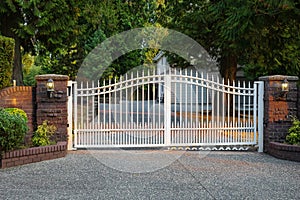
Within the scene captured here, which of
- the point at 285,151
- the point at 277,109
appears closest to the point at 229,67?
the point at 277,109

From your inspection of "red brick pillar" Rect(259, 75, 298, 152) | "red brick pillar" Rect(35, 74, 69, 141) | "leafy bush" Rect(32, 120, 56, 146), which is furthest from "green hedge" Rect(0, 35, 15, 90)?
"red brick pillar" Rect(259, 75, 298, 152)

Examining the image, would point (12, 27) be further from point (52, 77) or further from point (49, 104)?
point (49, 104)

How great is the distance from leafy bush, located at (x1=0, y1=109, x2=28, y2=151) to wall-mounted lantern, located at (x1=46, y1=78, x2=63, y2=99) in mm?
1221

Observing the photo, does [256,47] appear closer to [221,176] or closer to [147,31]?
[221,176]

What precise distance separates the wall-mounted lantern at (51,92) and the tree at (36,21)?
15.2 feet

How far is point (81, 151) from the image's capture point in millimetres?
7781

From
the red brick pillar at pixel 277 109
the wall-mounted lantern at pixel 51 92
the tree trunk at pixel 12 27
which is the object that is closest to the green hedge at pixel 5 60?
the wall-mounted lantern at pixel 51 92

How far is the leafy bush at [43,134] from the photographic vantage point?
23.5 ft

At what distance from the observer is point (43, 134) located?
287 inches

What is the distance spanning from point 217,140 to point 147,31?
25.7m

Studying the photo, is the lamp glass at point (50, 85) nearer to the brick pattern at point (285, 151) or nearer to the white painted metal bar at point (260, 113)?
the white painted metal bar at point (260, 113)

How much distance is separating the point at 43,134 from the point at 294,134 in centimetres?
510

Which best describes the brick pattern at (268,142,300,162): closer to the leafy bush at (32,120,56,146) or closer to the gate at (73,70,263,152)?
the gate at (73,70,263,152)

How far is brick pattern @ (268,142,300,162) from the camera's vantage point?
698cm
